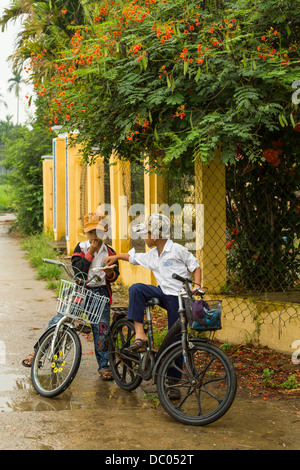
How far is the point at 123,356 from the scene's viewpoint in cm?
553

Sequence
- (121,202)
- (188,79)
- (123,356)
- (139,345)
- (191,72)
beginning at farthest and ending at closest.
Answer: (121,202) → (188,79) → (191,72) → (123,356) → (139,345)

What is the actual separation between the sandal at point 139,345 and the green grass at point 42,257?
623cm

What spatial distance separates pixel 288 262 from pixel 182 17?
2.96 m

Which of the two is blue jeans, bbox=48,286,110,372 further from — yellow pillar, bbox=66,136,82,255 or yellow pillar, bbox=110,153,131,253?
yellow pillar, bbox=66,136,82,255

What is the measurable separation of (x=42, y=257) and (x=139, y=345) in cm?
967

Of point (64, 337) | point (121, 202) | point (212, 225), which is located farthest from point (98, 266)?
point (121, 202)

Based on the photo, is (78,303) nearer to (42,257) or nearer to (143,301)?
(143,301)

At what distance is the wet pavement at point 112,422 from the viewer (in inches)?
167

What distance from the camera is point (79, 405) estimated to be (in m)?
5.12

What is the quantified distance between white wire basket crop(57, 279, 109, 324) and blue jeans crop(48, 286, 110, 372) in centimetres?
16

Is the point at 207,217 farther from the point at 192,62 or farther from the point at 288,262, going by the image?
the point at 192,62

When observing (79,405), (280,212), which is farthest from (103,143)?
(79,405)

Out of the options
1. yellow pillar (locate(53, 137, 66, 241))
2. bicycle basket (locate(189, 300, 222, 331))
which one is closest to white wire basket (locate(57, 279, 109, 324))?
bicycle basket (locate(189, 300, 222, 331))

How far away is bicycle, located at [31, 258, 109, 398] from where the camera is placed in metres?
5.33
